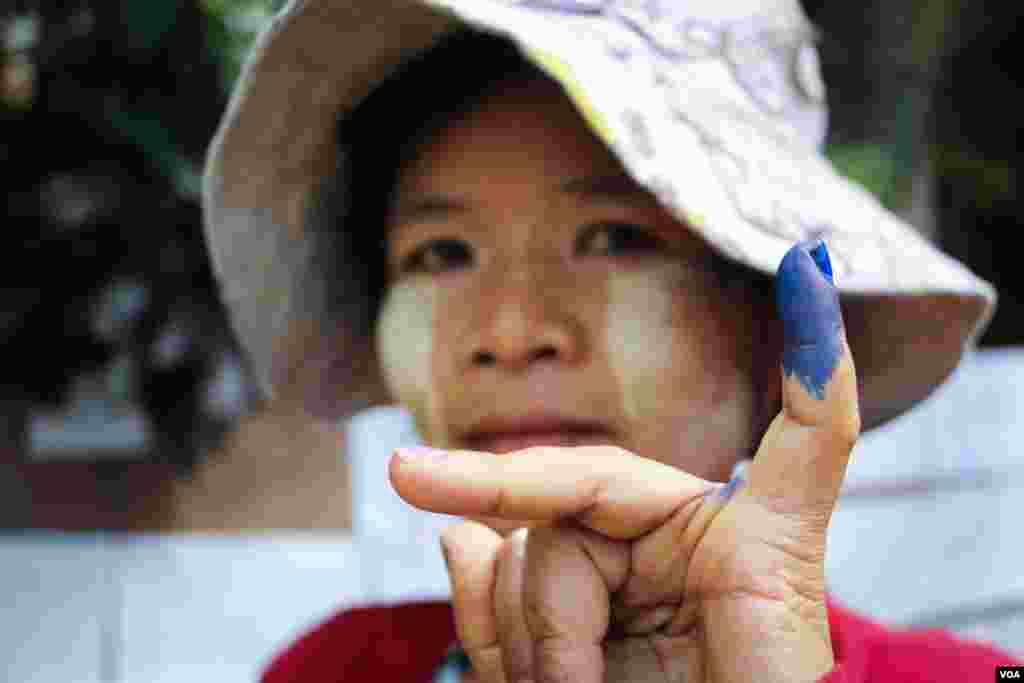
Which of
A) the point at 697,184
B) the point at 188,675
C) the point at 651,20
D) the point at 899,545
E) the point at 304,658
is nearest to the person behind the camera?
the point at 697,184

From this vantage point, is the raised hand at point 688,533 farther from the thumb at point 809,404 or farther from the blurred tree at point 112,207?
the blurred tree at point 112,207

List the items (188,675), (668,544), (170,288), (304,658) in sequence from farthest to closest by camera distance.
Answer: (188,675) → (170,288) → (304,658) → (668,544)

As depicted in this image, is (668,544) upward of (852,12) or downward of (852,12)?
upward

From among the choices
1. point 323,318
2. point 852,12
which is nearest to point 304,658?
point 323,318

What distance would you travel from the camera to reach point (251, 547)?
187 centimetres

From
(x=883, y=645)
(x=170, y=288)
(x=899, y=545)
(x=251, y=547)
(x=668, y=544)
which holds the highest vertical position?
(x=668, y=544)

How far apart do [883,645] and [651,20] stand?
1.81ft

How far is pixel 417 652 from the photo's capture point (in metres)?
0.96

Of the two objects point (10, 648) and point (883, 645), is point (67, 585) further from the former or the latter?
Answer: point (883, 645)

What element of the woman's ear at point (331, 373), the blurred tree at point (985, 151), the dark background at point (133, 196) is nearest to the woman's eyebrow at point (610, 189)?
the woman's ear at point (331, 373)

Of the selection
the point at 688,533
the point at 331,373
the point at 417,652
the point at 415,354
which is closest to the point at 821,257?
the point at 688,533

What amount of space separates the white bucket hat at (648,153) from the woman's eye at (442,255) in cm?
16

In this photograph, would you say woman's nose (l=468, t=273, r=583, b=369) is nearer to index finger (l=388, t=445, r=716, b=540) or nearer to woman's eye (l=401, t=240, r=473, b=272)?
woman's eye (l=401, t=240, r=473, b=272)

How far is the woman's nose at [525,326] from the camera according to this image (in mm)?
776
